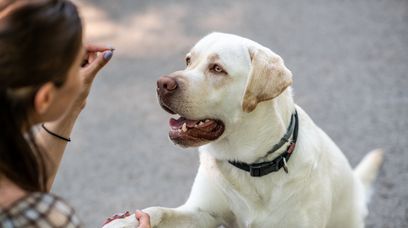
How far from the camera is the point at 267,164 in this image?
2.78 meters

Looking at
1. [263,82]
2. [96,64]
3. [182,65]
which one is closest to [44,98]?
[96,64]

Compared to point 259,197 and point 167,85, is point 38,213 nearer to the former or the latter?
point 167,85

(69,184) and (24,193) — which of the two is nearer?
(24,193)

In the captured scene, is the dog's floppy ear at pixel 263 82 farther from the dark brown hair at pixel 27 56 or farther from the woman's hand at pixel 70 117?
the dark brown hair at pixel 27 56

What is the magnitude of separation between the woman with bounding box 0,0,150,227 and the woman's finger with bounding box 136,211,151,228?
58cm

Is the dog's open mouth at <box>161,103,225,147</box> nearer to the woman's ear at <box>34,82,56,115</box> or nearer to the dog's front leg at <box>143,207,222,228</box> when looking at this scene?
the dog's front leg at <box>143,207,222,228</box>

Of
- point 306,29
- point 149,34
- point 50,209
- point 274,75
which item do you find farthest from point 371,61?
point 50,209

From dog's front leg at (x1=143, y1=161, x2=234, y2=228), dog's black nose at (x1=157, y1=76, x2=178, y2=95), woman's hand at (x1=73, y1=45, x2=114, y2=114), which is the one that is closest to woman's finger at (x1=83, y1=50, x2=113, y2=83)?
woman's hand at (x1=73, y1=45, x2=114, y2=114)

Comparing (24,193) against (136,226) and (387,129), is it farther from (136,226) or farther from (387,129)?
(387,129)

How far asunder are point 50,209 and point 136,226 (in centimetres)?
79

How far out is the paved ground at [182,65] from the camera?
431 centimetres

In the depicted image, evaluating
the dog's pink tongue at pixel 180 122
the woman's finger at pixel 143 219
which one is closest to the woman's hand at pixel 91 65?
the dog's pink tongue at pixel 180 122

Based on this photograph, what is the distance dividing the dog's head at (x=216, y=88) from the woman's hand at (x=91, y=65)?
0.86 feet

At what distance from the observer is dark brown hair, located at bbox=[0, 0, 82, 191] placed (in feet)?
5.63
